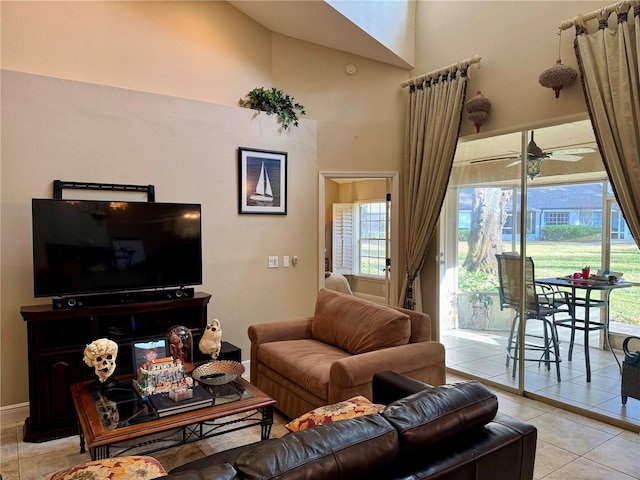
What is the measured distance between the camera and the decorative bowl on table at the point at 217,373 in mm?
2803

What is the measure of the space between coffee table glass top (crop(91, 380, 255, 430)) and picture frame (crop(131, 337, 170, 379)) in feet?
0.47

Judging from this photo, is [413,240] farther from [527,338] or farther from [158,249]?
[158,249]

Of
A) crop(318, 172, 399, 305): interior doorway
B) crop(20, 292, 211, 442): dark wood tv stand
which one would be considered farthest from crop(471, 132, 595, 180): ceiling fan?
crop(318, 172, 399, 305): interior doorway

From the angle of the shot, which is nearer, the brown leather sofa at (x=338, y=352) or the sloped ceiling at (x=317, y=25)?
the brown leather sofa at (x=338, y=352)

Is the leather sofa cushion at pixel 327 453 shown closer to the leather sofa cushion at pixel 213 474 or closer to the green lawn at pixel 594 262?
the leather sofa cushion at pixel 213 474

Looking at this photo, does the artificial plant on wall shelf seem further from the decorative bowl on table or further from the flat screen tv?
the decorative bowl on table

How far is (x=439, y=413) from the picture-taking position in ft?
5.02

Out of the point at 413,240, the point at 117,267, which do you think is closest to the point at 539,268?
the point at 413,240

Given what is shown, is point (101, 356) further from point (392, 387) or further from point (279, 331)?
point (392, 387)

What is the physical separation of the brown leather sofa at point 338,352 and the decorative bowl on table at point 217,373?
46cm

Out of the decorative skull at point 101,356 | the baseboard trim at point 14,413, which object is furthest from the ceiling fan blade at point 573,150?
the baseboard trim at point 14,413

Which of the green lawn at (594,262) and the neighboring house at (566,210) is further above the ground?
the neighboring house at (566,210)

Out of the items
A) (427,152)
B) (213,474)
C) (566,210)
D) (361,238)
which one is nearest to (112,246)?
(213,474)

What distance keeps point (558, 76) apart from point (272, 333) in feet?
10.3
